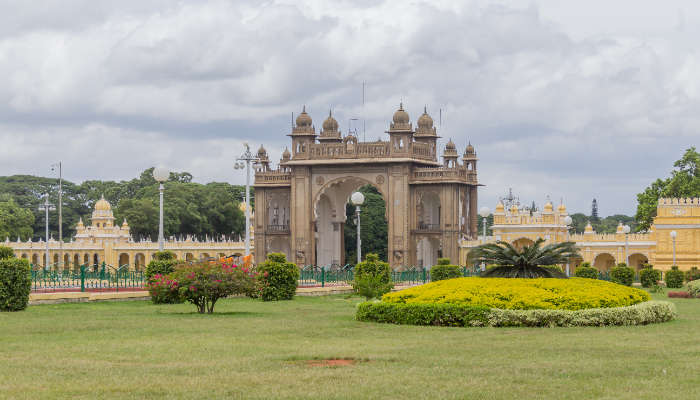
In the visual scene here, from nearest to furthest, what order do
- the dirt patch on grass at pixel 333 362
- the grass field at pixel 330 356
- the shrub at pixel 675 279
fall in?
1. the grass field at pixel 330 356
2. the dirt patch on grass at pixel 333 362
3. the shrub at pixel 675 279

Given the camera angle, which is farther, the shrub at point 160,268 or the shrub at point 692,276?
the shrub at point 692,276

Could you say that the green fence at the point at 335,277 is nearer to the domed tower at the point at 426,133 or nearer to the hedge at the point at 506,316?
the hedge at the point at 506,316

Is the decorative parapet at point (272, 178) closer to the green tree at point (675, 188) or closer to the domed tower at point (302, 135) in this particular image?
the domed tower at point (302, 135)

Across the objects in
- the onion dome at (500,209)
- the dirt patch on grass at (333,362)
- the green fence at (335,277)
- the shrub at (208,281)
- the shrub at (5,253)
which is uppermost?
the onion dome at (500,209)

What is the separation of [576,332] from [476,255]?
421 centimetres

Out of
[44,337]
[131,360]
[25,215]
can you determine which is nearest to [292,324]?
[44,337]

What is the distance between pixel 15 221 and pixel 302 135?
86.5 feet

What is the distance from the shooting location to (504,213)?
2181 inches

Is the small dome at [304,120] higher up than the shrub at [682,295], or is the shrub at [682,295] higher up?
the small dome at [304,120]

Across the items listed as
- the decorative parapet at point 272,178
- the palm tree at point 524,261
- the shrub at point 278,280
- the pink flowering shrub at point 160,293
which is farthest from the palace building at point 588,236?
the palm tree at point 524,261

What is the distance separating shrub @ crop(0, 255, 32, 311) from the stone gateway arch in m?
39.2

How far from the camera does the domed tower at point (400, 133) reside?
58.8 meters

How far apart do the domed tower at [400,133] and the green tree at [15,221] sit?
29.8 m

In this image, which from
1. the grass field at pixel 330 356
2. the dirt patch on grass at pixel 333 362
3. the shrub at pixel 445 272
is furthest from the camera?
the shrub at pixel 445 272
